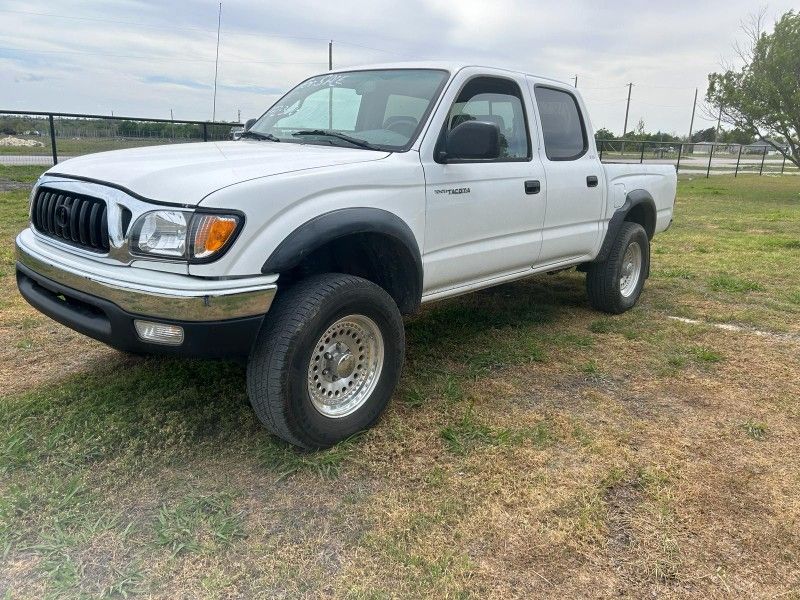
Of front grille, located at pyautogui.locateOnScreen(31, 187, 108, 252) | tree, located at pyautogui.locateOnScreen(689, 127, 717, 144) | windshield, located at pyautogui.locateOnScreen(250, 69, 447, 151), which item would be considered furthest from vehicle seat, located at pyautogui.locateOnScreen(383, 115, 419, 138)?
tree, located at pyautogui.locateOnScreen(689, 127, 717, 144)

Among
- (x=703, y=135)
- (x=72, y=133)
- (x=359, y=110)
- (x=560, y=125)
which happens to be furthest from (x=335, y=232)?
(x=703, y=135)

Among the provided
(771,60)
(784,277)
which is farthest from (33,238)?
(771,60)

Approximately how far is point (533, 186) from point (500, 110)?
1.81ft

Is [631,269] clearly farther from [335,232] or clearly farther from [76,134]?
[76,134]

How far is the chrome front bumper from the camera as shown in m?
2.61

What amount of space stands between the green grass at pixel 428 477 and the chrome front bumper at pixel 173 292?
2.58ft

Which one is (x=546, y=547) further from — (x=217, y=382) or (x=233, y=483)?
(x=217, y=382)

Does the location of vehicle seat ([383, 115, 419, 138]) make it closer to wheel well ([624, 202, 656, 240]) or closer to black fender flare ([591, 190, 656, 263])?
black fender flare ([591, 190, 656, 263])

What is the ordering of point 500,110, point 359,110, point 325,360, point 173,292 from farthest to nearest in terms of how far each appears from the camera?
point 500,110 → point 359,110 → point 325,360 → point 173,292

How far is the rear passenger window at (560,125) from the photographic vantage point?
184 inches

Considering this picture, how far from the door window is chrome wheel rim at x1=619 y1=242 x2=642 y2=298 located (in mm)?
1997

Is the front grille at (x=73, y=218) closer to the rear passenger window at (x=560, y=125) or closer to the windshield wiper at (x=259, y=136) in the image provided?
the windshield wiper at (x=259, y=136)

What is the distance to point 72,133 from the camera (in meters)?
12.6

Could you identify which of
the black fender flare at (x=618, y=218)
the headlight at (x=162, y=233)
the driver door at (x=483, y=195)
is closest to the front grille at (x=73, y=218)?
the headlight at (x=162, y=233)
